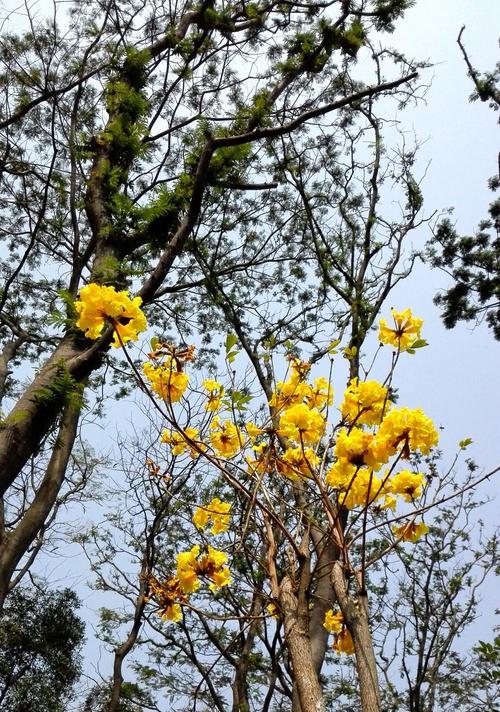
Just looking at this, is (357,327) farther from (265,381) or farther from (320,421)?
(320,421)

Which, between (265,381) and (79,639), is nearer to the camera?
(265,381)

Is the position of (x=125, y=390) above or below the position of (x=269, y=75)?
below

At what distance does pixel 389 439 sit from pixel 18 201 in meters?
6.25

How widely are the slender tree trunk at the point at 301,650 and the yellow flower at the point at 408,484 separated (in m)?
0.41

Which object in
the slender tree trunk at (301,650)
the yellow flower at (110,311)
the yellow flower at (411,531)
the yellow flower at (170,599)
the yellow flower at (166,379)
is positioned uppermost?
the yellow flower at (166,379)

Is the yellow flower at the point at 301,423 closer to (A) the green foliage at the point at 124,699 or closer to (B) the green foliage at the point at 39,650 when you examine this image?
(A) the green foliage at the point at 124,699

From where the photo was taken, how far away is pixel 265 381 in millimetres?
4895

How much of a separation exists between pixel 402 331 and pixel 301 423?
1.33 ft

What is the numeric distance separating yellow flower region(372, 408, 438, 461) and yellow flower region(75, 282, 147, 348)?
72cm

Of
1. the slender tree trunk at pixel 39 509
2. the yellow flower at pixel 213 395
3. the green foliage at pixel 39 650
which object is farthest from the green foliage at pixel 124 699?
the yellow flower at pixel 213 395

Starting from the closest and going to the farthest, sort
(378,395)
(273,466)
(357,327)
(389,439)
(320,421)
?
(389,439)
(378,395)
(320,421)
(273,466)
(357,327)

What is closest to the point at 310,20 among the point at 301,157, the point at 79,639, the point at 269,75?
the point at 269,75

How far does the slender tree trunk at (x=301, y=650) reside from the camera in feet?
3.71

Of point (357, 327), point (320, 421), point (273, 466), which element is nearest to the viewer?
point (320, 421)
